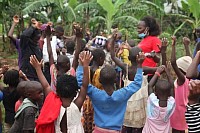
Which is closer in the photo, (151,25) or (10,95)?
(10,95)

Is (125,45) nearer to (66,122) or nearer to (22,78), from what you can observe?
(22,78)

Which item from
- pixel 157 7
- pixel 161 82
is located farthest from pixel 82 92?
pixel 157 7

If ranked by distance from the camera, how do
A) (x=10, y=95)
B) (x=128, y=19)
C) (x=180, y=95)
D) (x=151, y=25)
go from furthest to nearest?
(x=128, y=19), (x=151, y=25), (x=180, y=95), (x=10, y=95)

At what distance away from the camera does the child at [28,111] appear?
300 cm

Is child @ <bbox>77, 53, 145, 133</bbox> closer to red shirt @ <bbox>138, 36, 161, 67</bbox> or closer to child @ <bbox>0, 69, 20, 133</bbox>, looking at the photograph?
child @ <bbox>0, 69, 20, 133</bbox>

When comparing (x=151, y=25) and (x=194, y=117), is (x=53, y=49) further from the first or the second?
(x=194, y=117)

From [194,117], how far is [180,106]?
40.7 inches

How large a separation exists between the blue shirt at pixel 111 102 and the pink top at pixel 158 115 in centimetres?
34

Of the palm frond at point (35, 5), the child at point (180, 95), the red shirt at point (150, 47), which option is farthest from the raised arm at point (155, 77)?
the palm frond at point (35, 5)

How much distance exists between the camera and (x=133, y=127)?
4105 mm

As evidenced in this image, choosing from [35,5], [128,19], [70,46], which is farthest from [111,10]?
[70,46]

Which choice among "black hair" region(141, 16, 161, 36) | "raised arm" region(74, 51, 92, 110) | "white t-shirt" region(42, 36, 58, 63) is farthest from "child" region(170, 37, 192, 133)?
"white t-shirt" region(42, 36, 58, 63)

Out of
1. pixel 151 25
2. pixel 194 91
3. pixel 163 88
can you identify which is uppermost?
pixel 151 25

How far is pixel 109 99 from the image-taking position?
3.30 metres
